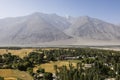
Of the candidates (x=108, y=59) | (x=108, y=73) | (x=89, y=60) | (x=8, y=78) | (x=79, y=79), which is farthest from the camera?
(x=108, y=59)

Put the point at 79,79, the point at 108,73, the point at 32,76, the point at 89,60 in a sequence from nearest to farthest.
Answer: the point at 79,79 < the point at 32,76 < the point at 108,73 < the point at 89,60

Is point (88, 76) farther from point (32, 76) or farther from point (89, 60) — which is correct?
point (89, 60)

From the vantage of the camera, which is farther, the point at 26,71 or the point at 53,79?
the point at 26,71

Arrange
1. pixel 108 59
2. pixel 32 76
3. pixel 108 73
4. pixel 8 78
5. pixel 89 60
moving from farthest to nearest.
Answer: pixel 108 59 < pixel 89 60 < pixel 108 73 < pixel 32 76 < pixel 8 78

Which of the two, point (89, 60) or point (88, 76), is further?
point (89, 60)

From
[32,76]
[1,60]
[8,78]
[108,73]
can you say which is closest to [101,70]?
[108,73]

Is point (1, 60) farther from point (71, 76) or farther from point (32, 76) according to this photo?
point (71, 76)

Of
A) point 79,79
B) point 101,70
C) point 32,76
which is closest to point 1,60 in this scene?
point 32,76

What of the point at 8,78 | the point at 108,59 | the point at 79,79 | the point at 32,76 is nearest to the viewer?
the point at 79,79
